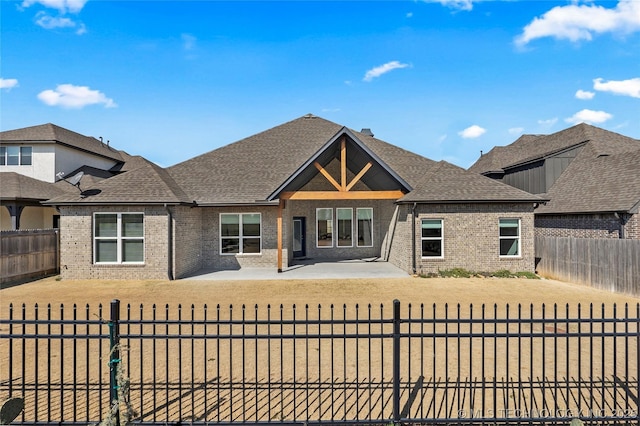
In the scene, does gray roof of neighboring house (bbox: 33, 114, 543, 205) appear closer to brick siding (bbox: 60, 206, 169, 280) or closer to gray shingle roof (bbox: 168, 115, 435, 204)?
gray shingle roof (bbox: 168, 115, 435, 204)

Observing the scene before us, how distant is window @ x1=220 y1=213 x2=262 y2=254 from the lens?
18.0 meters

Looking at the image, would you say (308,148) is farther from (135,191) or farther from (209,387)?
(209,387)

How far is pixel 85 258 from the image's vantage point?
15.2 meters

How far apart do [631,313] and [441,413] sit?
894 centimetres

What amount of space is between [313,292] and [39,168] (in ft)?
87.8

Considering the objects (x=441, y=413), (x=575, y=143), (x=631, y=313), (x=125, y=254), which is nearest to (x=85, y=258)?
(x=125, y=254)

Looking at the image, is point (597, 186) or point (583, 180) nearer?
point (597, 186)

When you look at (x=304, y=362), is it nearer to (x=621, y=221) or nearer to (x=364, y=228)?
(x=621, y=221)

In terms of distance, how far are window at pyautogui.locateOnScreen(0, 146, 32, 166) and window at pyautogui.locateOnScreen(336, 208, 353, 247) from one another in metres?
24.7

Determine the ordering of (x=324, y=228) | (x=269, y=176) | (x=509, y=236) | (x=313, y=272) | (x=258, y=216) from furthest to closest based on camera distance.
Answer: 1. (x=324, y=228)
2. (x=269, y=176)
3. (x=258, y=216)
4. (x=313, y=272)
5. (x=509, y=236)

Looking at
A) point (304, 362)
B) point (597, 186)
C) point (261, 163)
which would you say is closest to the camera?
point (304, 362)

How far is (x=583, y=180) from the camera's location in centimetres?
1989

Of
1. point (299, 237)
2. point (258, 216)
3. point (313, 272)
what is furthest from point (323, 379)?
point (299, 237)

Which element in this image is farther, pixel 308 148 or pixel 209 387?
pixel 308 148
